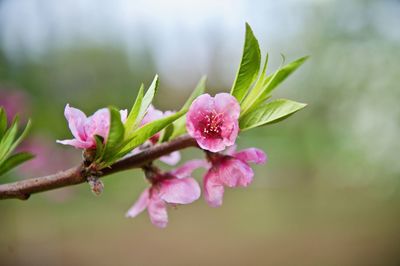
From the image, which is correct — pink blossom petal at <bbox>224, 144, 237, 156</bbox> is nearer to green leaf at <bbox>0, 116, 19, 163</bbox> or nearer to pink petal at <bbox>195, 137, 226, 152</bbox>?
pink petal at <bbox>195, 137, 226, 152</bbox>

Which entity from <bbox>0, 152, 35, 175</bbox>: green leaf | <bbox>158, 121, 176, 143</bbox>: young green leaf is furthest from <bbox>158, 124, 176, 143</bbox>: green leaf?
<bbox>0, 152, 35, 175</bbox>: green leaf

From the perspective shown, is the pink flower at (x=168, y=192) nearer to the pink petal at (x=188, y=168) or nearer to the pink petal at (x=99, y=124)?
the pink petal at (x=188, y=168)

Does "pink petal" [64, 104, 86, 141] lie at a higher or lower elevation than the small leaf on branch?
lower

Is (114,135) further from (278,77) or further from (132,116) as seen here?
(278,77)

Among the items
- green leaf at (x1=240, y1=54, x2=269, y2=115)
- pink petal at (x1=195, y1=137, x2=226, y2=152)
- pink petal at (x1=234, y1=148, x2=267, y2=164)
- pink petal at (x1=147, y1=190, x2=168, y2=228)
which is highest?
green leaf at (x1=240, y1=54, x2=269, y2=115)

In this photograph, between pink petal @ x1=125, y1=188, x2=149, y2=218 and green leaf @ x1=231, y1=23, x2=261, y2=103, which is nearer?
green leaf @ x1=231, y1=23, x2=261, y2=103

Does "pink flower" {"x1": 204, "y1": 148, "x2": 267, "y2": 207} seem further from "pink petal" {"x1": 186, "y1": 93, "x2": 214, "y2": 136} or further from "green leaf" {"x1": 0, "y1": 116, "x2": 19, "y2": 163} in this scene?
"green leaf" {"x1": 0, "y1": 116, "x2": 19, "y2": 163}

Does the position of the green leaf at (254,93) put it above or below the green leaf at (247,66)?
below

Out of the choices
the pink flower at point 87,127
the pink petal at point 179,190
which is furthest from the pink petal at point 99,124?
the pink petal at point 179,190
